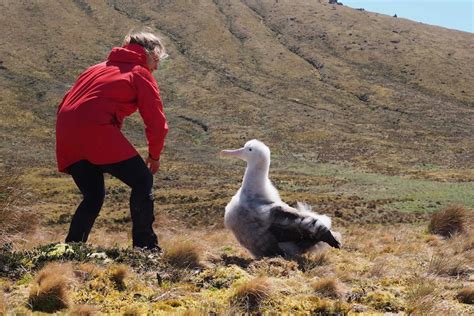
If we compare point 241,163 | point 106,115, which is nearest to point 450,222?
point 106,115

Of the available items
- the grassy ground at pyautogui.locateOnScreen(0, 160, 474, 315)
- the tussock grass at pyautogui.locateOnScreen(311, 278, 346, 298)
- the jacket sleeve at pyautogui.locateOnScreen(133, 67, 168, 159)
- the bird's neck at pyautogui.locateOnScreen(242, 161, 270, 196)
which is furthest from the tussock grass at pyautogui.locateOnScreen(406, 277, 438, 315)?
the jacket sleeve at pyautogui.locateOnScreen(133, 67, 168, 159)

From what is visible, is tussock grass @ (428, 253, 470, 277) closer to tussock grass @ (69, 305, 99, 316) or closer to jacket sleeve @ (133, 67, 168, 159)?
jacket sleeve @ (133, 67, 168, 159)

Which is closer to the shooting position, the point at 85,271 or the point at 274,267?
the point at 85,271

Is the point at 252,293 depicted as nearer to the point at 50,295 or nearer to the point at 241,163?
the point at 50,295

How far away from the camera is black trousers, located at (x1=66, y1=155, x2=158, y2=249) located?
6.30 meters

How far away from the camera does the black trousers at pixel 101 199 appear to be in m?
6.30

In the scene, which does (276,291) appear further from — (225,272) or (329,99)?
(329,99)

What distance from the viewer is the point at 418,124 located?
82500 millimetres

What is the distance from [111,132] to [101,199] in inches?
35.0

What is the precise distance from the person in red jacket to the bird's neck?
4.24 feet

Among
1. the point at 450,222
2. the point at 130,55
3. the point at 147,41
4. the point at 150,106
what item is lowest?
the point at 450,222

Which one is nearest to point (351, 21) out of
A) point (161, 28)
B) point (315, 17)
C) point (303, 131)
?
point (315, 17)

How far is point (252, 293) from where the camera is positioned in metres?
4.45

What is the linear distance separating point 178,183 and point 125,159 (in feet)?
108
